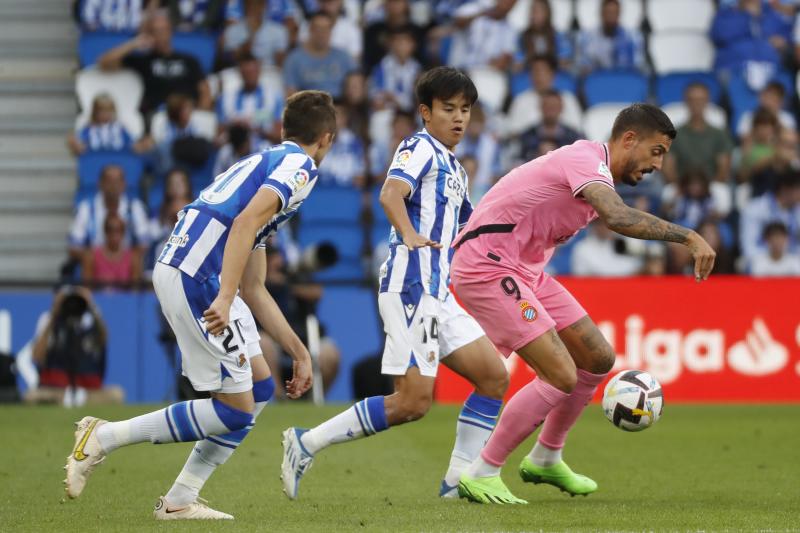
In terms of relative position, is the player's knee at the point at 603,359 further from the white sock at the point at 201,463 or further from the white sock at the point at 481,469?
the white sock at the point at 201,463

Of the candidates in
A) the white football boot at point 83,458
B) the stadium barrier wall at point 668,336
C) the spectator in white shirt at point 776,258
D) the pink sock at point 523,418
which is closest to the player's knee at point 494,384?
the pink sock at point 523,418

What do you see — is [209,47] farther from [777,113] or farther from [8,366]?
[777,113]

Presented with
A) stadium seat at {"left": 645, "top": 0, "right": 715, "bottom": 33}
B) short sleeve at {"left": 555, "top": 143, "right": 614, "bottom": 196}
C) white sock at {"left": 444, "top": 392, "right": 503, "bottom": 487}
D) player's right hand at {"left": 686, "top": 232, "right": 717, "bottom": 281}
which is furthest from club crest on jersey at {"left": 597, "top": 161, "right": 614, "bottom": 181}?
stadium seat at {"left": 645, "top": 0, "right": 715, "bottom": 33}

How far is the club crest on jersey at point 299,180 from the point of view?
641cm

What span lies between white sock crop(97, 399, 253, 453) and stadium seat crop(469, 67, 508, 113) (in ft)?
37.8

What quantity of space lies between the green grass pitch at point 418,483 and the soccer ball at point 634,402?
0.41 meters

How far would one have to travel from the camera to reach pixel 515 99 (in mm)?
17312

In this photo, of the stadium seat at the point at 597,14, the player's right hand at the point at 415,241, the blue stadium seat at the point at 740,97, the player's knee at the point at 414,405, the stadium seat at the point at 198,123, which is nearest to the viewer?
the player's right hand at the point at 415,241

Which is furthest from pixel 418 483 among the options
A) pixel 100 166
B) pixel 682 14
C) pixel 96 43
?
pixel 682 14

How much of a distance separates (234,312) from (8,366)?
8.27 meters

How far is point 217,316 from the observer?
6055 mm

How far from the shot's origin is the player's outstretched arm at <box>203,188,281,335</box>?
6.07 metres

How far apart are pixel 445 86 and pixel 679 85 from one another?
11587 mm

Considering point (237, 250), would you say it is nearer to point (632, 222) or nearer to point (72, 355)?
point (632, 222)
